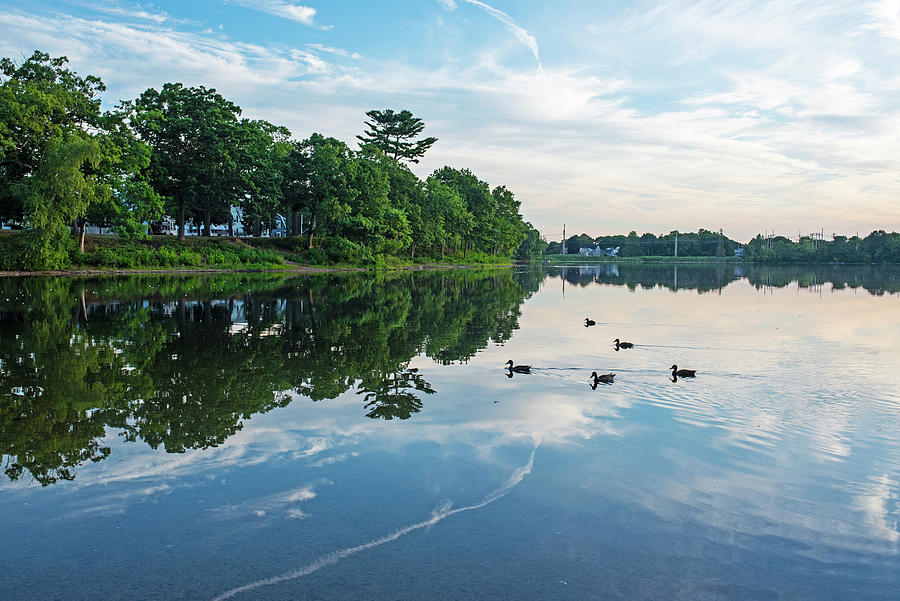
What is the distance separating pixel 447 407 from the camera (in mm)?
10094

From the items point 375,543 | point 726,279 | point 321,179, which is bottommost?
point 375,543

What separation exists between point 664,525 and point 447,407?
4.71 m

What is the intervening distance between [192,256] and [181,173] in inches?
350

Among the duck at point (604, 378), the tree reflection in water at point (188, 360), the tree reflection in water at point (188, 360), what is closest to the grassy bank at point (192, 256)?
the tree reflection in water at point (188, 360)

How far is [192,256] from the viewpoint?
49.5 metres

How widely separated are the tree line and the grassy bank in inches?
34.7

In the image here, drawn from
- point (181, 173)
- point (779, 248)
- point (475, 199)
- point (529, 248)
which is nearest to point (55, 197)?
point (181, 173)

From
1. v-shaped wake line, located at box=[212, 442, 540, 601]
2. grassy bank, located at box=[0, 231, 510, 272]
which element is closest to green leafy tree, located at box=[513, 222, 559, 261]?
grassy bank, located at box=[0, 231, 510, 272]

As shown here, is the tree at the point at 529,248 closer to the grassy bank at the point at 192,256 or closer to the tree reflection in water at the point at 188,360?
the grassy bank at the point at 192,256

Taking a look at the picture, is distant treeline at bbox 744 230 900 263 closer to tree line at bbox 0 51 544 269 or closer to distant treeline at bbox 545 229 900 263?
distant treeline at bbox 545 229 900 263

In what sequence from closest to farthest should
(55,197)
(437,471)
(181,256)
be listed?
(437,471) < (55,197) < (181,256)

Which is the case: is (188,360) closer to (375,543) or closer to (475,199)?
(375,543)

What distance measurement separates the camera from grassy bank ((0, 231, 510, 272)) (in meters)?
41.7

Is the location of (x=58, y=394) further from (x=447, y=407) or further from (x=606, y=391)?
(x=606, y=391)
